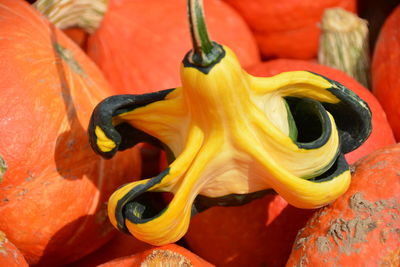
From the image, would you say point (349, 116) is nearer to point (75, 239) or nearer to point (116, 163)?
point (116, 163)

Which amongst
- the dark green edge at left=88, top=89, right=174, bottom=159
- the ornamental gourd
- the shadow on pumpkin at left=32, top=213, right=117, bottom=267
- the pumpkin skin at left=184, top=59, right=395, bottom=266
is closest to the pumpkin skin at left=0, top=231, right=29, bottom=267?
the shadow on pumpkin at left=32, top=213, right=117, bottom=267

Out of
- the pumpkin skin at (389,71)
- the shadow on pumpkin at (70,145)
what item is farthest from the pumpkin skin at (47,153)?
the pumpkin skin at (389,71)

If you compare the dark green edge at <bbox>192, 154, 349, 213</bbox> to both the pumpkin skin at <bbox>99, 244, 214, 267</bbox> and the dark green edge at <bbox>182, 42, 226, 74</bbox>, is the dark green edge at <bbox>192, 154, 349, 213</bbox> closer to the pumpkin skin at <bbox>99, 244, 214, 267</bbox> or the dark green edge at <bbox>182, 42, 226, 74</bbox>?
the pumpkin skin at <bbox>99, 244, 214, 267</bbox>

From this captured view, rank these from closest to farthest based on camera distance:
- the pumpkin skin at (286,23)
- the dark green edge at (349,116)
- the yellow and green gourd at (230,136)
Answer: the yellow and green gourd at (230,136) < the dark green edge at (349,116) < the pumpkin skin at (286,23)

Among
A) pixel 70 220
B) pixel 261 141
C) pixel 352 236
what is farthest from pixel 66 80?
pixel 352 236

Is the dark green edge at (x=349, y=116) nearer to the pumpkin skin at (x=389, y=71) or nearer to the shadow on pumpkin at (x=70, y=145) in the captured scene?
the pumpkin skin at (x=389, y=71)

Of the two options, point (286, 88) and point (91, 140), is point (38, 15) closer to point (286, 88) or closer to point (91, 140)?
point (91, 140)

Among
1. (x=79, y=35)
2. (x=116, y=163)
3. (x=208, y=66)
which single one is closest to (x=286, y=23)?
(x=79, y=35)
